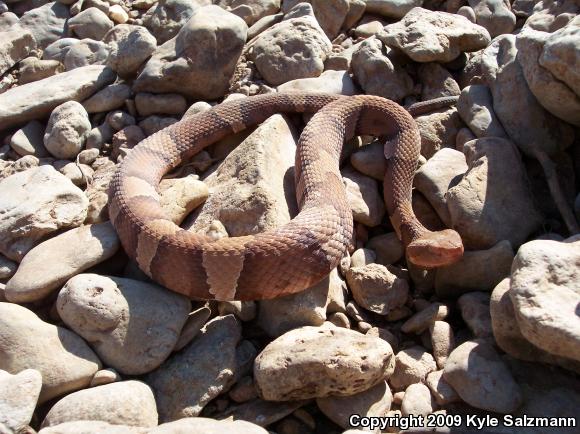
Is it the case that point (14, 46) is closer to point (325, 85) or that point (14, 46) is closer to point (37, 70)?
point (37, 70)

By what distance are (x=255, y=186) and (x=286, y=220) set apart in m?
0.33

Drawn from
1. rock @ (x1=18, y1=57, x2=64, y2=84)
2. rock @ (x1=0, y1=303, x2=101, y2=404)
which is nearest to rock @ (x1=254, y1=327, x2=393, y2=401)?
rock @ (x1=0, y1=303, x2=101, y2=404)

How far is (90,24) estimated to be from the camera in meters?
6.92

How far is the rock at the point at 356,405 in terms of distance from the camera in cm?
345

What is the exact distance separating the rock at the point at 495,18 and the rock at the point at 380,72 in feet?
3.83

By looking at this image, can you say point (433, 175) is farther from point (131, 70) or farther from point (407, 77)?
point (131, 70)

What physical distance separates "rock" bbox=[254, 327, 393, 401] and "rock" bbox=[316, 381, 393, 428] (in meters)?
0.06

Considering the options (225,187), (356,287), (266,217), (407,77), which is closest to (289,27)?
(407,77)

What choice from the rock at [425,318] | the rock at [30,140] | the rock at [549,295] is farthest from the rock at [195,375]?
the rock at [30,140]

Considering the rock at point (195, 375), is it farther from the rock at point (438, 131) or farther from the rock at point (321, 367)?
the rock at point (438, 131)


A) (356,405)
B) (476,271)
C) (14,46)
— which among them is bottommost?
(356,405)

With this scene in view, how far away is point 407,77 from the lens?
5.70 metres

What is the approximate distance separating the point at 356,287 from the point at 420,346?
56cm

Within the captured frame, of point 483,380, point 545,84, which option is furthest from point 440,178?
point 483,380
